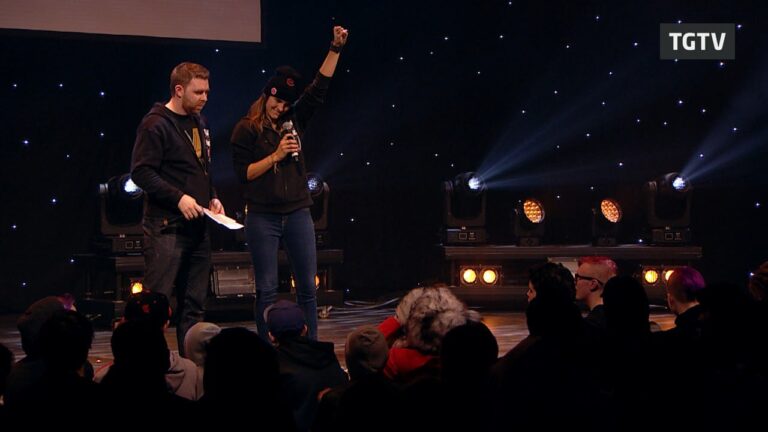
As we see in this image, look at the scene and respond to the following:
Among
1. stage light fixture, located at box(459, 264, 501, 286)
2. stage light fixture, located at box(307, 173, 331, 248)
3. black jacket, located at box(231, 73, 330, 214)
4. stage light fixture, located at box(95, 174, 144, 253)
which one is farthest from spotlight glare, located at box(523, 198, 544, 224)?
black jacket, located at box(231, 73, 330, 214)

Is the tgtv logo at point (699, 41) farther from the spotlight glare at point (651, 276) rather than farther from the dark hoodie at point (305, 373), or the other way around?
the dark hoodie at point (305, 373)

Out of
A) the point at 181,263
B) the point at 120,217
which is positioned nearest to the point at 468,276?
the point at 120,217

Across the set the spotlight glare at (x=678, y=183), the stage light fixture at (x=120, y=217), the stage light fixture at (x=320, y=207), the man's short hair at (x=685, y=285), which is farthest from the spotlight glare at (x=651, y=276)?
the man's short hair at (x=685, y=285)

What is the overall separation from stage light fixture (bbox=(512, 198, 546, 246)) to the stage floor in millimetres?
584

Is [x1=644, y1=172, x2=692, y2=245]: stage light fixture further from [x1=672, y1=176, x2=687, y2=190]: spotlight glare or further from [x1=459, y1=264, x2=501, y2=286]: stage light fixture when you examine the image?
[x1=459, y1=264, x2=501, y2=286]: stage light fixture

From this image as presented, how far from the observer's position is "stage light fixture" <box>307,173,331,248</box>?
752 centimetres

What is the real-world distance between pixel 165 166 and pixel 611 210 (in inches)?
175

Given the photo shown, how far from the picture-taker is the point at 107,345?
6.11 meters

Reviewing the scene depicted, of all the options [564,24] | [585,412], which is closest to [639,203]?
[564,24]

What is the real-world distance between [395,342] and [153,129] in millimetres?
1571

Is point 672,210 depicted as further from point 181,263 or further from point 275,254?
point 181,263

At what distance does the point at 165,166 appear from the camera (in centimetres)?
465

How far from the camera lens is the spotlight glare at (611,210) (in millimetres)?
8117

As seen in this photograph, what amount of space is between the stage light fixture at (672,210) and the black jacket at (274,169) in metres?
3.94
